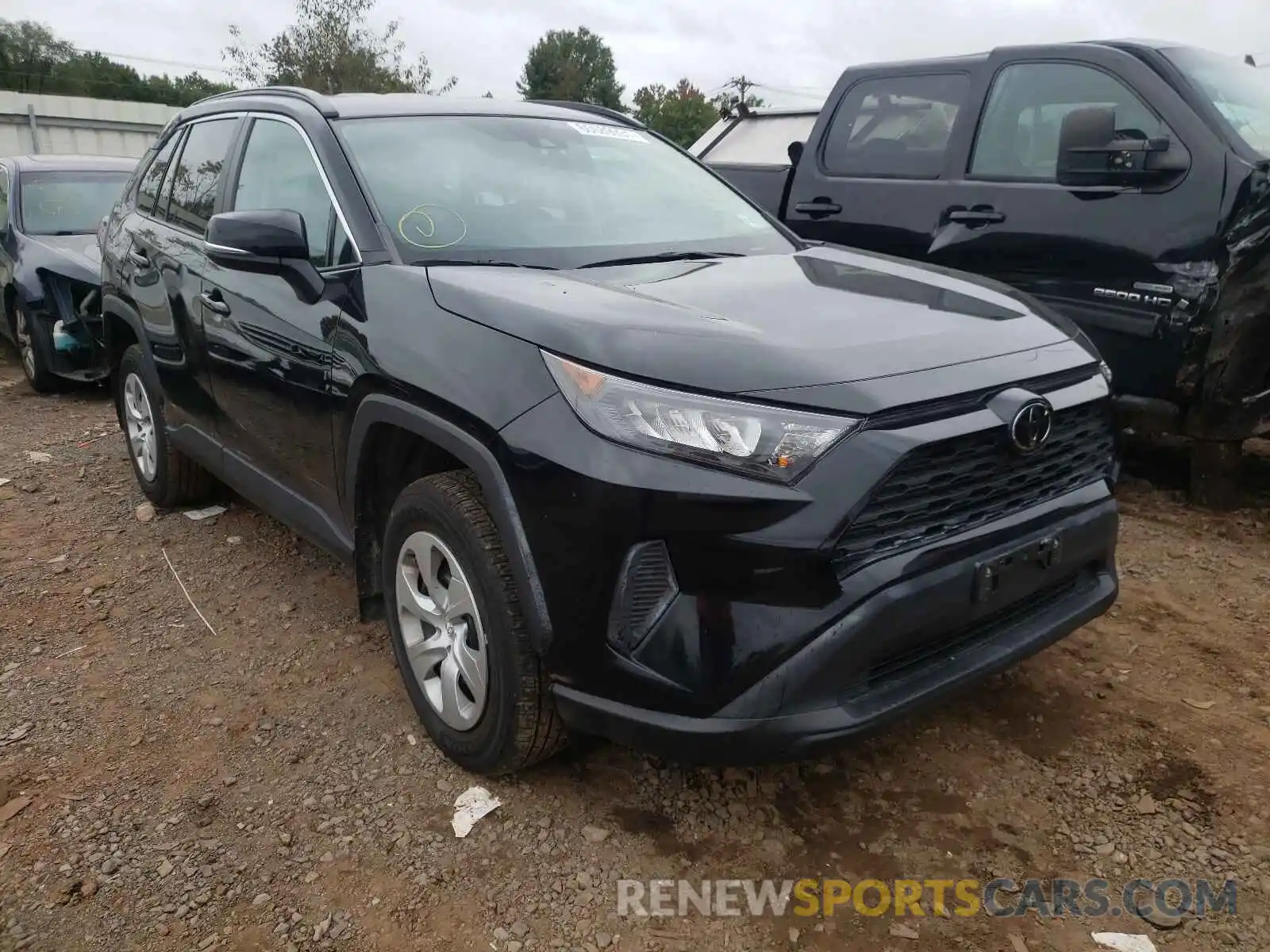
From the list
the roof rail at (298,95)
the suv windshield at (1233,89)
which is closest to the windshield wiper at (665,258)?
the roof rail at (298,95)

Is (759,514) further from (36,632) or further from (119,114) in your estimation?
(119,114)

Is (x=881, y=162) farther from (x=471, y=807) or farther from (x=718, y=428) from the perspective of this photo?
(x=471, y=807)

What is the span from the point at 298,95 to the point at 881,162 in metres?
3.03

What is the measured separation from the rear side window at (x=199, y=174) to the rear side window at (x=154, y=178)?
0.53 ft

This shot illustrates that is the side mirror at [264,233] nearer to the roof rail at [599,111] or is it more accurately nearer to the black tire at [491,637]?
the black tire at [491,637]

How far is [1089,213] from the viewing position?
4152 mm

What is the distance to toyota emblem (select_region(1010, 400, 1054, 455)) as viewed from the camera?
2119 millimetres

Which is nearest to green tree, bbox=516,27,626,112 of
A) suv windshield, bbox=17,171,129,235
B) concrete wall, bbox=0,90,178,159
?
concrete wall, bbox=0,90,178,159

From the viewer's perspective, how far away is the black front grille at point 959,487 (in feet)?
6.47

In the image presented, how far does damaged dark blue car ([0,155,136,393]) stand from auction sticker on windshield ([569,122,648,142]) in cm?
432

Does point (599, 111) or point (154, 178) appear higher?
point (599, 111)

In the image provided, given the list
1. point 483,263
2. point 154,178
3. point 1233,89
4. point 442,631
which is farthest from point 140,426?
point 1233,89

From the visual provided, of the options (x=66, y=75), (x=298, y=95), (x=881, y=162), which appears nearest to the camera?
(x=298, y=95)

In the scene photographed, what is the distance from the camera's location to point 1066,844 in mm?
2324
